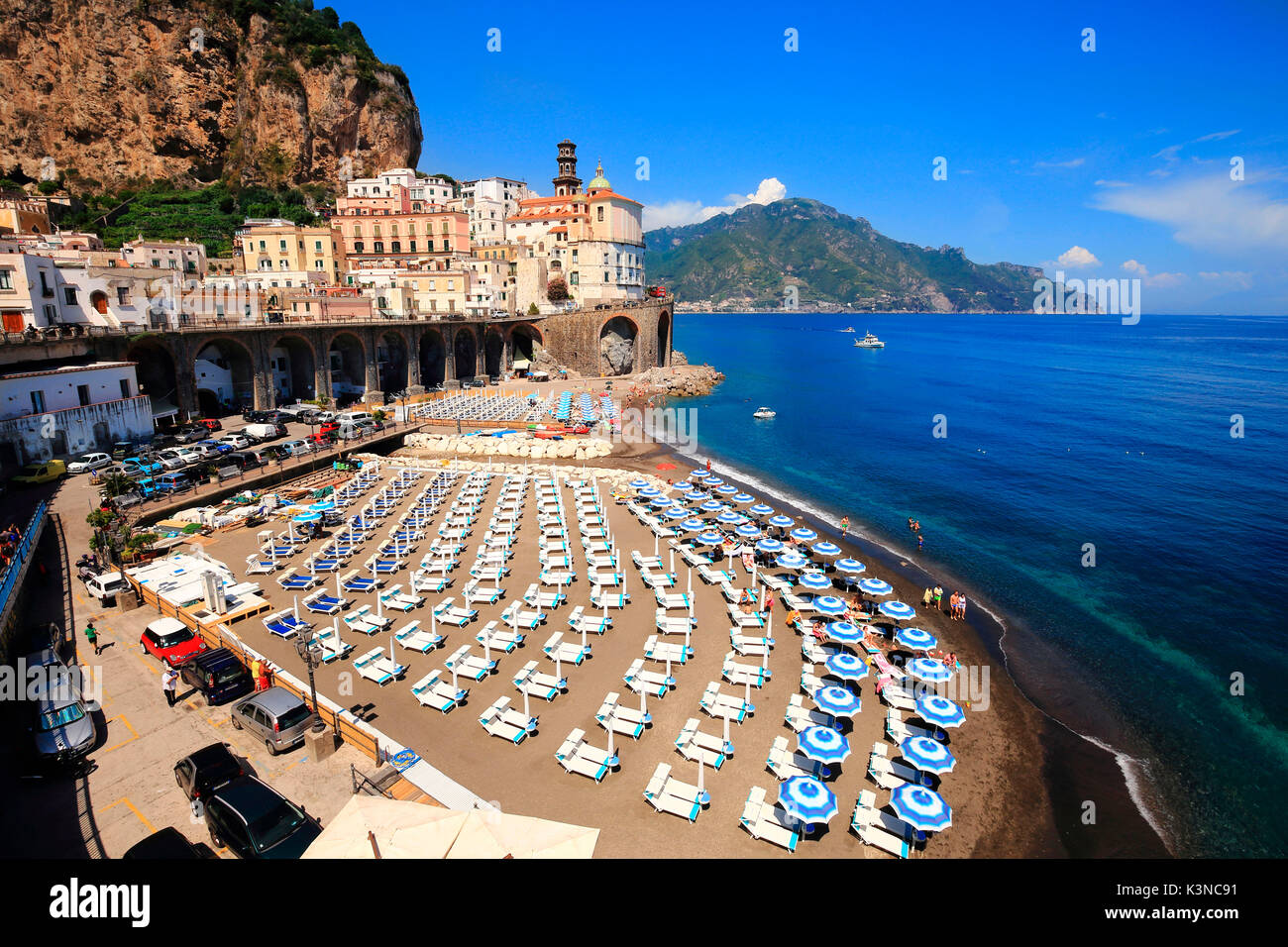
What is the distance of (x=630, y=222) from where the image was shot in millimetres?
90938

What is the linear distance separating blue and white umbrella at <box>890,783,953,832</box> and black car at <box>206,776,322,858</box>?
11.0 meters

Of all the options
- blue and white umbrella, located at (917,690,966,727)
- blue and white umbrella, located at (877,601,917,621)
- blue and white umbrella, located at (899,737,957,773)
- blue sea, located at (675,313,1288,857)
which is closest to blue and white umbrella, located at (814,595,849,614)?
blue and white umbrella, located at (877,601,917,621)

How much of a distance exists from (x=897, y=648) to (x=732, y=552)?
25.0ft

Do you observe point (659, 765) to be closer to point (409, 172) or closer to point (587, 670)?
point (587, 670)

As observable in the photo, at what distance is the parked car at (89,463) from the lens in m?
31.7

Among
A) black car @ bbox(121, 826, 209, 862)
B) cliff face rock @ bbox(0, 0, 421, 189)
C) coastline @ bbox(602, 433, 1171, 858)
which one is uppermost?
cliff face rock @ bbox(0, 0, 421, 189)

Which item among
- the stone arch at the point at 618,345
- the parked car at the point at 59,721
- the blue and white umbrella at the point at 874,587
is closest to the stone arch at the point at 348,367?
the stone arch at the point at 618,345

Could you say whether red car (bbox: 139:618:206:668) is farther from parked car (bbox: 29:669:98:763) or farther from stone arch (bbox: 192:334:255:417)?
stone arch (bbox: 192:334:255:417)

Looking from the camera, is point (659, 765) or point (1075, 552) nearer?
point (659, 765)

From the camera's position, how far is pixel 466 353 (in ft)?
236

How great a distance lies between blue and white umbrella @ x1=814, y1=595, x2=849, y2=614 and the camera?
20.8 m

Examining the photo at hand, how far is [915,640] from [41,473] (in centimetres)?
3833

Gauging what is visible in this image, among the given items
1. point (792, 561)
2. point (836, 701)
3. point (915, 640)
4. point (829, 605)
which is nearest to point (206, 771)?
point (836, 701)
